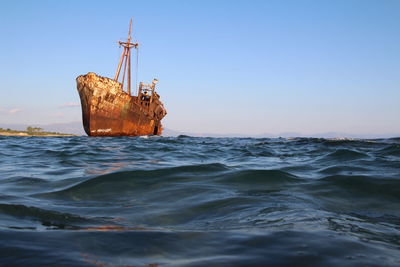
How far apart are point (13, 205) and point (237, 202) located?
6.52ft

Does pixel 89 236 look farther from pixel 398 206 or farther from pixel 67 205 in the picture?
pixel 398 206

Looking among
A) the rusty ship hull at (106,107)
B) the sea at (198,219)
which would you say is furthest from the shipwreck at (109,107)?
the sea at (198,219)

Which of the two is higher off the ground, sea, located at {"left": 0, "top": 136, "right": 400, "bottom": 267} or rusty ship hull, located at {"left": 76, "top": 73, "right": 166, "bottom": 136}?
rusty ship hull, located at {"left": 76, "top": 73, "right": 166, "bottom": 136}

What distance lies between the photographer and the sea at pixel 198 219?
1.69 meters

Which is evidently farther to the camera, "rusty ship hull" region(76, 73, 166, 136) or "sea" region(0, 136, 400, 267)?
"rusty ship hull" region(76, 73, 166, 136)

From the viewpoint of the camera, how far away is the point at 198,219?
8.95 feet

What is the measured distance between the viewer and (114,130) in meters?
26.0

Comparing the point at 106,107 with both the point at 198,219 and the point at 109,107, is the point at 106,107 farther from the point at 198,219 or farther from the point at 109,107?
the point at 198,219

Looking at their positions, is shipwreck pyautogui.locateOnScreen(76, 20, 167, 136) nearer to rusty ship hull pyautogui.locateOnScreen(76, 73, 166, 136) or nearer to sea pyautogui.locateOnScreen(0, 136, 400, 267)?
rusty ship hull pyautogui.locateOnScreen(76, 73, 166, 136)

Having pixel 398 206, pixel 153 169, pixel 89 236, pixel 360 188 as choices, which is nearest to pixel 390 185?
pixel 360 188

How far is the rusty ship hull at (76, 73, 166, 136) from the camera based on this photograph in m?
24.4

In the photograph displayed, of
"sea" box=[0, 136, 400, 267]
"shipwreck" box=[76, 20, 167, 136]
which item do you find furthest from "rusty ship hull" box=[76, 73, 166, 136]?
"sea" box=[0, 136, 400, 267]

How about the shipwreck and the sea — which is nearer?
the sea

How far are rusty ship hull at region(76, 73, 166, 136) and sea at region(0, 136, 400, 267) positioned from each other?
20.3 meters
